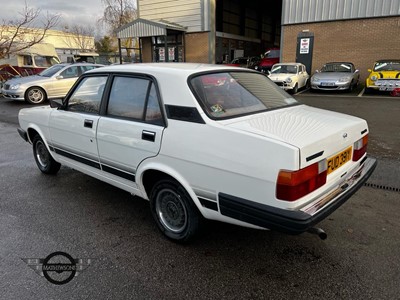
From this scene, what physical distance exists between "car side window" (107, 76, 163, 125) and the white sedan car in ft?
0.04

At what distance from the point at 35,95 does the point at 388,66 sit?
47.1 feet

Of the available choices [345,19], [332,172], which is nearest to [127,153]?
[332,172]

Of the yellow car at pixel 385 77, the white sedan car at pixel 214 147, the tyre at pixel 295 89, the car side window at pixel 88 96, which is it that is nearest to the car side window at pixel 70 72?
the tyre at pixel 295 89

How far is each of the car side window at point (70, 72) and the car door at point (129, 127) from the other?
10.6 metres

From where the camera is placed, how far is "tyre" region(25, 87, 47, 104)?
479 inches

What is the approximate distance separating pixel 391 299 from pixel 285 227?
946 mm

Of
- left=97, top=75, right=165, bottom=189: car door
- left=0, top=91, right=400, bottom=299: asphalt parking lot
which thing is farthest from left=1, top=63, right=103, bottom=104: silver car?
left=97, top=75, right=165, bottom=189: car door

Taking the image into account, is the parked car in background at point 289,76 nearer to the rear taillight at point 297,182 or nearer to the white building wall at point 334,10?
the white building wall at point 334,10

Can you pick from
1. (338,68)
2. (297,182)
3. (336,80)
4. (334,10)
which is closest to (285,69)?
(336,80)

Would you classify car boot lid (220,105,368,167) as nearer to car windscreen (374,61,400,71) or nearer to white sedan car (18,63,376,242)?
white sedan car (18,63,376,242)

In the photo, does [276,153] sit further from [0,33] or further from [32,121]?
[0,33]

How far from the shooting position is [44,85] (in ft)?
40.3

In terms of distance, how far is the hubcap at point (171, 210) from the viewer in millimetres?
2904

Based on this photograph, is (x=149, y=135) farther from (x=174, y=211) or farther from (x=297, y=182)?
(x=297, y=182)
